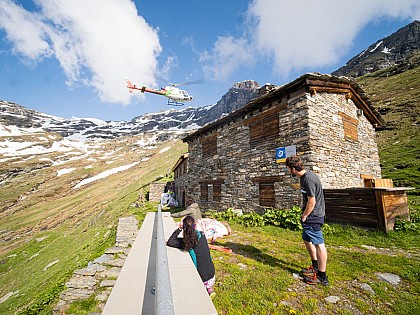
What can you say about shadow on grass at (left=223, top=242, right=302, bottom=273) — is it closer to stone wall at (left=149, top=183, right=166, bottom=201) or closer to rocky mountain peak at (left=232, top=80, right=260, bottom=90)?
stone wall at (left=149, top=183, right=166, bottom=201)

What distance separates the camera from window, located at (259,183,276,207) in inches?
408

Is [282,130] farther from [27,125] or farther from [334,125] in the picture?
[27,125]

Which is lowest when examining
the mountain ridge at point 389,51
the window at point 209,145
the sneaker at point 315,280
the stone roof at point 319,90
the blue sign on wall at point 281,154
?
the sneaker at point 315,280

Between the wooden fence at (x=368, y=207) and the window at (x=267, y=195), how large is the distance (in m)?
2.78

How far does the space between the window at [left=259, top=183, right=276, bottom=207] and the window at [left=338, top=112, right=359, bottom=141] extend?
5119 mm

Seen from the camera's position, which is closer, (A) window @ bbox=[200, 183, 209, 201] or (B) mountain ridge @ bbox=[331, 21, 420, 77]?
(A) window @ bbox=[200, 183, 209, 201]

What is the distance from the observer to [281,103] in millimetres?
10578

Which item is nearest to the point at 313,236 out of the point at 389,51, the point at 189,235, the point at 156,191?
the point at 189,235

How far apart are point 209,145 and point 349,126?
924 centimetres

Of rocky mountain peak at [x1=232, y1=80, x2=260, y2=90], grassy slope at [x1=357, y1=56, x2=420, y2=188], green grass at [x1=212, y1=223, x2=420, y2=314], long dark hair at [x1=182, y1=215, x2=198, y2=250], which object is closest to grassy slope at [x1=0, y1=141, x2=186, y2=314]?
long dark hair at [x1=182, y1=215, x2=198, y2=250]

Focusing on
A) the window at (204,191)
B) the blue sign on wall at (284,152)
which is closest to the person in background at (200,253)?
the blue sign on wall at (284,152)

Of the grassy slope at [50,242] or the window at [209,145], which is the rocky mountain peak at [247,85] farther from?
the window at [209,145]

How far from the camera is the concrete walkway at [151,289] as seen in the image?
95.0 inches

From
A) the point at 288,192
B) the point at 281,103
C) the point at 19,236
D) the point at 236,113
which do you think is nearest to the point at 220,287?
the point at 288,192
